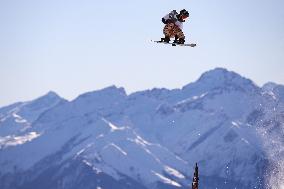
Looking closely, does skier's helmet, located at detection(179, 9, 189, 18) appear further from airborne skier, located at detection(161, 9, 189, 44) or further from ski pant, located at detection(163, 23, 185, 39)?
ski pant, located at detection(163, 23, 185, 39)

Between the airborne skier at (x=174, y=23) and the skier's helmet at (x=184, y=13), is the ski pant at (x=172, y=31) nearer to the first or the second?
the airborne skier at (x=174, y=23)

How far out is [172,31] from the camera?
28.6 meters

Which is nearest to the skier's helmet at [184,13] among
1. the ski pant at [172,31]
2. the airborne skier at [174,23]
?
the airborne skier at [174,23]

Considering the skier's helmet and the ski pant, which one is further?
the ski pant

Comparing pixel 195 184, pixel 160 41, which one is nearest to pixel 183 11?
pixel 160 41

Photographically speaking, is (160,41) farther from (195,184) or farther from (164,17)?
(195,184)

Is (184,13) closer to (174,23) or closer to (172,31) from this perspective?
(174,23)

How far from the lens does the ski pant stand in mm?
28203

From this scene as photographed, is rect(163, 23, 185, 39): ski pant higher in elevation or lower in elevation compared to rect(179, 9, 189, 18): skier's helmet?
lower

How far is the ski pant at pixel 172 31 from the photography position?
28.2 m

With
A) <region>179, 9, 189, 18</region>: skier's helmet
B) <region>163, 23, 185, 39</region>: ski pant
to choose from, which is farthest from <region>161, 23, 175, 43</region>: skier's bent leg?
<region>179, 9, 189, 18</region>: skier's helmet

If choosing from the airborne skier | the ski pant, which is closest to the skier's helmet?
the airborne skier

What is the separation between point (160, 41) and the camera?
30234 mm

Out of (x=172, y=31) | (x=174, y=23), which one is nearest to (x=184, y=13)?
(x=174, y=23)
